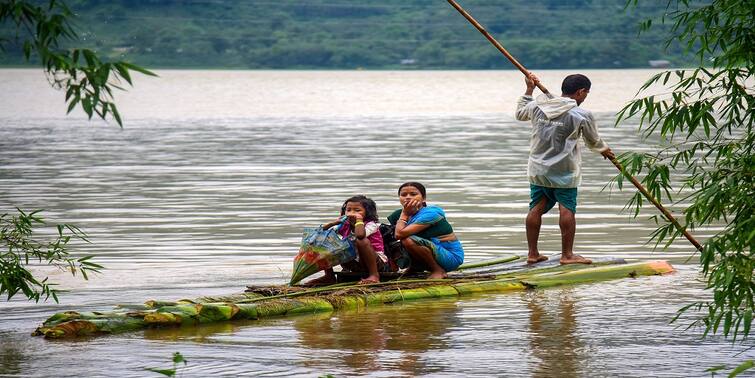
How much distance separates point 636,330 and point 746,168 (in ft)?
7.07

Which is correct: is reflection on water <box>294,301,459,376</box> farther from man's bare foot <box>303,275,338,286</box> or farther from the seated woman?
man's bare foot <box>303,275,338,286</box>

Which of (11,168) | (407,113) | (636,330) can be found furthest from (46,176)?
(407,113)

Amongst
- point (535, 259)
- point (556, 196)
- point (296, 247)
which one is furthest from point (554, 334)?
point (296, 247)

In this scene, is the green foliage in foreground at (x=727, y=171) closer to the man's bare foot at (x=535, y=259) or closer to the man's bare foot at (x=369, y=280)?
the man's bare foot at (x=369, y=280)

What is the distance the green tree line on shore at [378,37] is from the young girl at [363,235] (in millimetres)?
112341

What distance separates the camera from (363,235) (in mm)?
9273

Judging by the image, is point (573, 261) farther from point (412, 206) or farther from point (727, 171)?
point (727, 171)

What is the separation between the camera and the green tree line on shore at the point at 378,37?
4924 inches

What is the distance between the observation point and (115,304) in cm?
961

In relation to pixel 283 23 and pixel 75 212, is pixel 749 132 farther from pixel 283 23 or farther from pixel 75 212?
pixel 283 23

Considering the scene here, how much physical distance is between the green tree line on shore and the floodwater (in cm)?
8992

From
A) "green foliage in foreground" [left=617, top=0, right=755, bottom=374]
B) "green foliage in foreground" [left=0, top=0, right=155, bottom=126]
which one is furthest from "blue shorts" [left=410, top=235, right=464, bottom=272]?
"green foliage in foreground" [left=0, top=0, right=155, bottom=126]

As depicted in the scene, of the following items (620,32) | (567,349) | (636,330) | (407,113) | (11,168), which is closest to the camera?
(567,349)

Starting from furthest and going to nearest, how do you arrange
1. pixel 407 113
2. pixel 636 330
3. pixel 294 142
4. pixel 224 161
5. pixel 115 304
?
pixel 407 113 → pixel 294 142 → pixel 224 161 → pixel 115 304 → pixel 636 330
